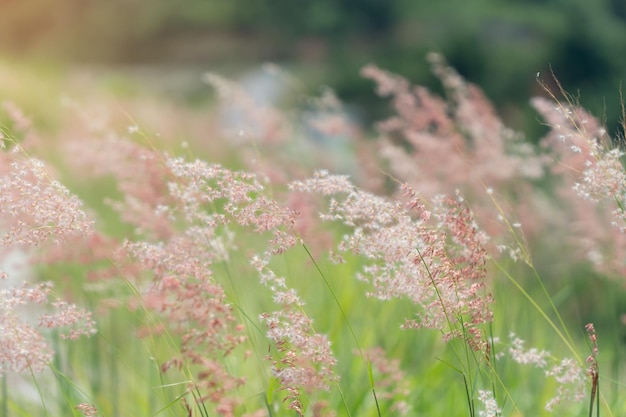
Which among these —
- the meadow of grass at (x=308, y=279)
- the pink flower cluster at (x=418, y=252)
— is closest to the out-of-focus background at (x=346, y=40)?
the meadow of grass at (x=308, y=279)

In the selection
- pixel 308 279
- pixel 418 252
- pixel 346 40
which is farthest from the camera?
pixel 346 40

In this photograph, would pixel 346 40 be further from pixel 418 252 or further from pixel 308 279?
pixel 418 252

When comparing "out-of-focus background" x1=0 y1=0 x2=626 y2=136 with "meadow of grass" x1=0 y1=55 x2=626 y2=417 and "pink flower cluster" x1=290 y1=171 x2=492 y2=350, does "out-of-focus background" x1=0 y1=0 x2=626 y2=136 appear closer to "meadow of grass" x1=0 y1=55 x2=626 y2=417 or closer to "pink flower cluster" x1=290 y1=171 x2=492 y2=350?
"meadow of grass" x1=0 y1=55 x2=626 y2=417

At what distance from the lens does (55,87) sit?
35.8ft

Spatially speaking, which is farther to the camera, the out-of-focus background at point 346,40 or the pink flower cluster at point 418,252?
the out-of-focus background at point 346,40

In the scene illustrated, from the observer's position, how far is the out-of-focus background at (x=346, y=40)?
10828 millimetres

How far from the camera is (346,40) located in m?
Answer: 14.1

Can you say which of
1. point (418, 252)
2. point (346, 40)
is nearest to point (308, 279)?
point (418, 252)

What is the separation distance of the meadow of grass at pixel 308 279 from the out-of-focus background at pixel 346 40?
252 inches

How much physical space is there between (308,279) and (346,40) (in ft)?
35.7

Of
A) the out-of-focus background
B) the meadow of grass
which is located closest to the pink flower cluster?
the meadow of grass

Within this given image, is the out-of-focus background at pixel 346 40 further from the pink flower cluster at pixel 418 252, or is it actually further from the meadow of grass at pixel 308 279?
the pink flower cluster at pixel 418 252

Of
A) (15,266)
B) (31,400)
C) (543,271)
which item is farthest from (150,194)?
(543,271)

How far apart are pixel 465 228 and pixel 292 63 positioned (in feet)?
47.7
